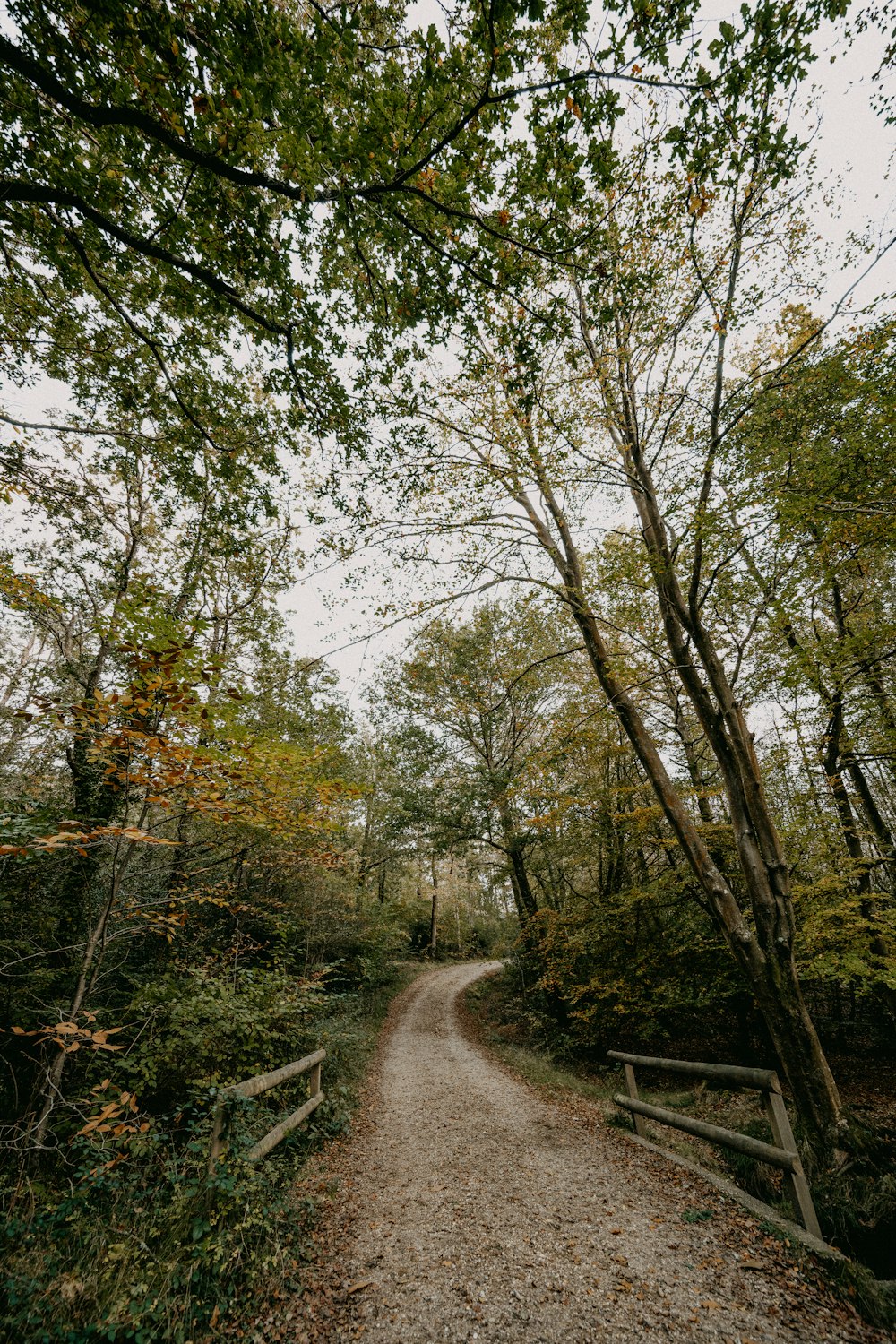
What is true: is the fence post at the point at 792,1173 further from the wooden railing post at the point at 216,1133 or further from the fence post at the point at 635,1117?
the wooden railing post at the point at 216,1133

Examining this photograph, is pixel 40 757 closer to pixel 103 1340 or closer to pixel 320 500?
pixel 320 500

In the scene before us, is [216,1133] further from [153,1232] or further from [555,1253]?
[555,1253]

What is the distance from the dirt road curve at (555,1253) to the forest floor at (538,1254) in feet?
0.04

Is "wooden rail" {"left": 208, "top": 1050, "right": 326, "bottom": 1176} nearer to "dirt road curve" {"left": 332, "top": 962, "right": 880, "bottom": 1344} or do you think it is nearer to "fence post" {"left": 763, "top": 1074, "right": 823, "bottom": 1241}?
"dirt road curve" {"left": 332, "top": 962, "right": 880, "bottom": 1344}

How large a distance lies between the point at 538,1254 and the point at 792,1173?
70.4 inches

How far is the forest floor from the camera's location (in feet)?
8.56

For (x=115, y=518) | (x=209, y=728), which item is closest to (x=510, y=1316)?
(x=209, y=728)

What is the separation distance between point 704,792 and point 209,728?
8.00m

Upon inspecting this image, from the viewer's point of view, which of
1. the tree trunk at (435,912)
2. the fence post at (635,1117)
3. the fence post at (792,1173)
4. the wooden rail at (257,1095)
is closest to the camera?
the fence post at (792,1173)

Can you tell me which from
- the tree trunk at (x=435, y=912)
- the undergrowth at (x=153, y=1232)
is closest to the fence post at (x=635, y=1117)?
the undergrowth at (x=153, y=1232)

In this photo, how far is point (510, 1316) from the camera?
2.72 meters

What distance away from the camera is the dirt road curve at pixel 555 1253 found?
2.60 meters

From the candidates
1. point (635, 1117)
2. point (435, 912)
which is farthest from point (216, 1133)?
point (435, 912)

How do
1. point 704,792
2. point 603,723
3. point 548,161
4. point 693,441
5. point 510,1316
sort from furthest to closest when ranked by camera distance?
1. point 603,723
2. point 704,792
3. point 693,441
4. point 548,161
5. point 510,1316
